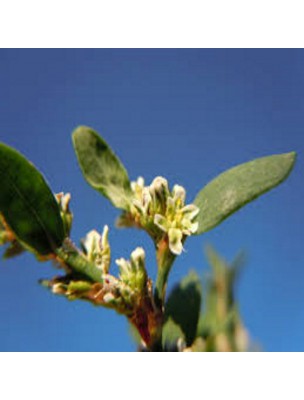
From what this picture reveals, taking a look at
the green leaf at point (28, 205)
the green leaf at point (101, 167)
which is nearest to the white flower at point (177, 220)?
the green leaf at point (101, 167)

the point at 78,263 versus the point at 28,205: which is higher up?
the point at 28,205

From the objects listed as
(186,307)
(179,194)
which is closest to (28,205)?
(179,194)

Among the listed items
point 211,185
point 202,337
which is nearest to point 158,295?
point 211,185

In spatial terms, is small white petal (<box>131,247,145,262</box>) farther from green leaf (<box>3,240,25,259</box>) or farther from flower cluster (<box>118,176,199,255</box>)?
green leaf (<box>3,240,25,259</box>)

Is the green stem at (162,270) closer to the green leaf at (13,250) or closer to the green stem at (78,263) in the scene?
the green stem at (78,263)

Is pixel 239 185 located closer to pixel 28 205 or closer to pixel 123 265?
pixel 123 265

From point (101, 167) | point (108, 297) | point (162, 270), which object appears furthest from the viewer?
point (101, 167)
